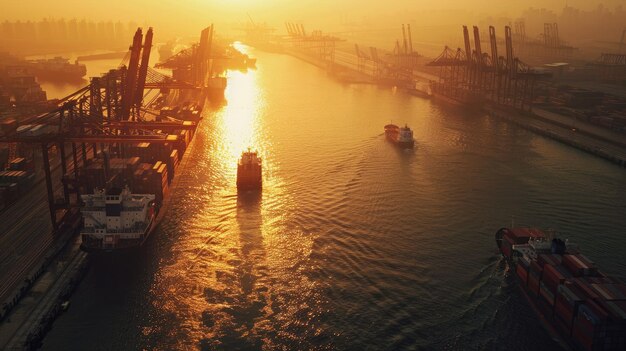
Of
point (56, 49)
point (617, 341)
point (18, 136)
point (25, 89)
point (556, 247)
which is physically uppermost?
point (56, 49)

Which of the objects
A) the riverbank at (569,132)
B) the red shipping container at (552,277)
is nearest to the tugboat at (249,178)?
the red shipping container at (552,277)

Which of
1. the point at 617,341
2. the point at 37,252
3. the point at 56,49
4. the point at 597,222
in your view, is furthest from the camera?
the point at 56,49

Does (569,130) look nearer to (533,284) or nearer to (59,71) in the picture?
(533,284)

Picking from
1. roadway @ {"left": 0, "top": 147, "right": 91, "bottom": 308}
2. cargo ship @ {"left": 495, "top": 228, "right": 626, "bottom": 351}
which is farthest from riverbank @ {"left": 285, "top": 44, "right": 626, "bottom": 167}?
roadway @ {"left": 0, "top": 147, "right": 91, "bottom": 308}

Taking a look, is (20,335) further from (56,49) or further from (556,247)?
(56,49)

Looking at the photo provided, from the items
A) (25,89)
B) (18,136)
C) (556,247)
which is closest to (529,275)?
(556,247)

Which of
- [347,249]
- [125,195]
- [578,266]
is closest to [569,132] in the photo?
[578,266]

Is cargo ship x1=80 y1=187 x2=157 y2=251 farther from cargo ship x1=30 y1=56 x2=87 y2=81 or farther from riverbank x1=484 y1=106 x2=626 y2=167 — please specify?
cargo ship x1=30 y1=56 x2=87 y2=81
